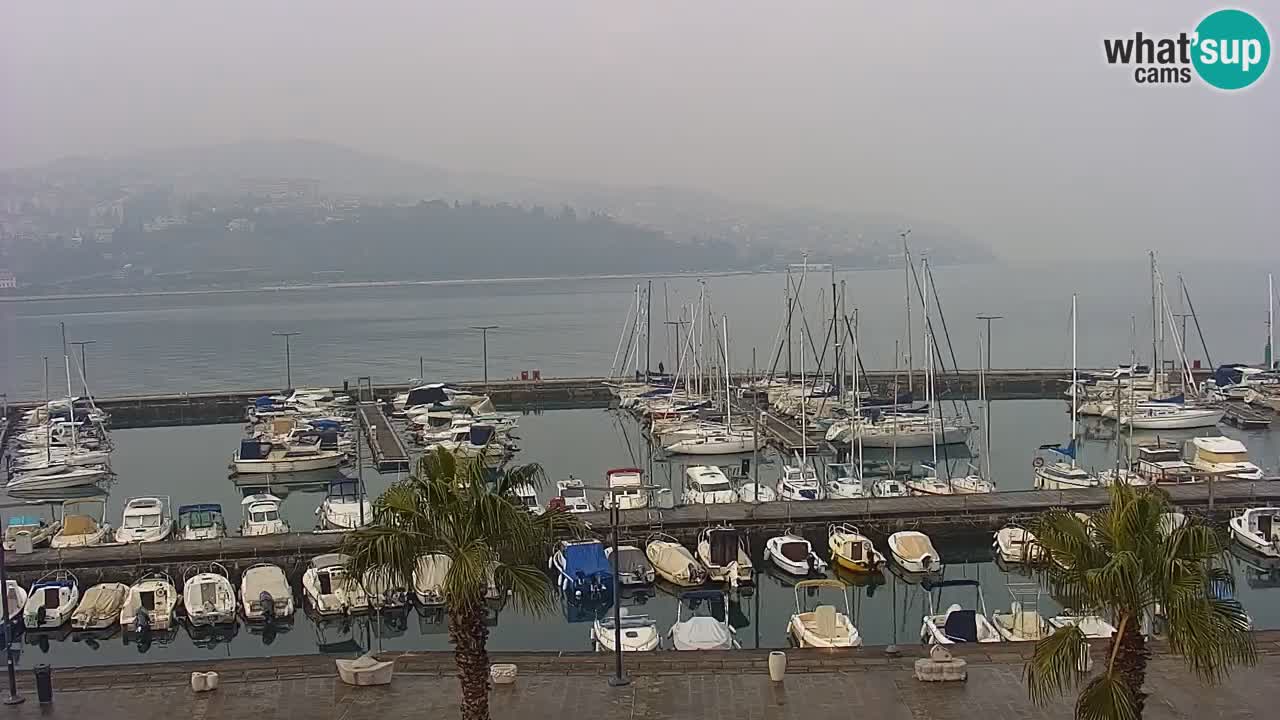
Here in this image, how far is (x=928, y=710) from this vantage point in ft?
46.2

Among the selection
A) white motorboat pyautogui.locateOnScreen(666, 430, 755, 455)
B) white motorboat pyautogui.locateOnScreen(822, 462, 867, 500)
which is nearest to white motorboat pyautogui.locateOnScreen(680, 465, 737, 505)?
white motorboat pyautogui.locateOnScreen(822, 462, 867, 500)

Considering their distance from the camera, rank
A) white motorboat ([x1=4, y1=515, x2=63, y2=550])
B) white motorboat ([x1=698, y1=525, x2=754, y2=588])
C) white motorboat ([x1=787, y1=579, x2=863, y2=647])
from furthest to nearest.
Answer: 1. white motorboat ([x1=4, y1=515, x2=63, y2=550])
2. white motorboat ([x1=698, y1=525, x2=754, y2=588])
3. white motorboat ([x1=787, y1=579, x2=863, y2=647])

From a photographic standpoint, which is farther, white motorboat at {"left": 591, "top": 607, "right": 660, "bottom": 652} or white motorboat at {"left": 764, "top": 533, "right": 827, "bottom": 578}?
white motorboat at {"left": 764, "top": 533, "right": 827, "bottom": 578}

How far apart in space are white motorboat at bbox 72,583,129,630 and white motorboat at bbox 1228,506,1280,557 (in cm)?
2937

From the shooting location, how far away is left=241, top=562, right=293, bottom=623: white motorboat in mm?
24453

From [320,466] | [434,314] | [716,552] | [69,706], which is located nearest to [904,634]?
[716,552]

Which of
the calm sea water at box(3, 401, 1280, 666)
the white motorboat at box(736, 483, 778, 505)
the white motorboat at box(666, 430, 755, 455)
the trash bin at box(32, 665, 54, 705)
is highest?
the trash bin at box(32, 665, 54, 705)

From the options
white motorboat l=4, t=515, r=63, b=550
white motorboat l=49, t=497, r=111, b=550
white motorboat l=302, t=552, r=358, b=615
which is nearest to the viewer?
white motorboat l=302, t=552, r=358, b=615

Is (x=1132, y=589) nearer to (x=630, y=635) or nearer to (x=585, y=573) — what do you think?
(x=630, y=635)

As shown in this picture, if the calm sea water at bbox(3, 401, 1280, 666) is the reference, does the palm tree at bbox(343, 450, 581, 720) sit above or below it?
above

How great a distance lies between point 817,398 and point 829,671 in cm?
4324

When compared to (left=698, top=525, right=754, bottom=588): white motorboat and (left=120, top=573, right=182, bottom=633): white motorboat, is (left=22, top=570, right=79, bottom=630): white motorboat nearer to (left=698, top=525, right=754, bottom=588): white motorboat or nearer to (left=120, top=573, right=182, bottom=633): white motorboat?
(left=120, top=573, right=182, bottom=633): white motorboat

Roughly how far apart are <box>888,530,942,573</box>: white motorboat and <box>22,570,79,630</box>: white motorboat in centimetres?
2135

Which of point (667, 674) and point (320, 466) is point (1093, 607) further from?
point (320, 466)
